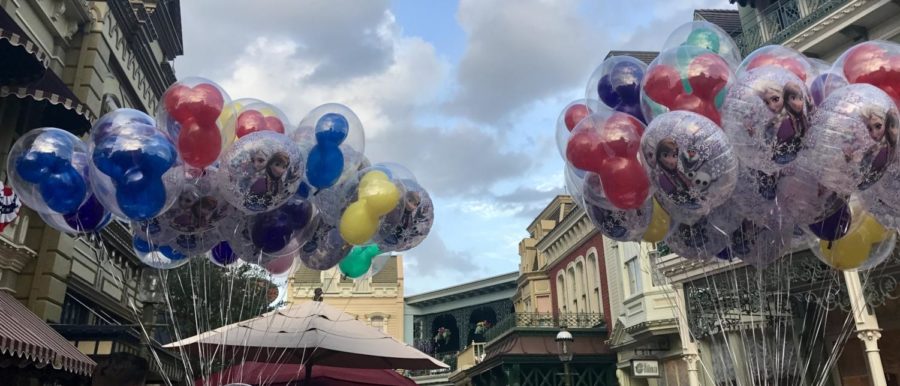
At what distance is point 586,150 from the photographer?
566cm

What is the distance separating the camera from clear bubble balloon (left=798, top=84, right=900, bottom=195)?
4.79 m

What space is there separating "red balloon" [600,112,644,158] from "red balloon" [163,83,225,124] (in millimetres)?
3660

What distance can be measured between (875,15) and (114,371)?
11576mm

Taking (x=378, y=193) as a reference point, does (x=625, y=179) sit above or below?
below

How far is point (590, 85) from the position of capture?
6.71 metres

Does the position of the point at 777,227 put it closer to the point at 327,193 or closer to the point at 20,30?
the point at 327,193

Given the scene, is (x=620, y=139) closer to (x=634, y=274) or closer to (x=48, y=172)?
(x=48, y=172)

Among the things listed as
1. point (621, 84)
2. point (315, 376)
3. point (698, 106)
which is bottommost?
point (315, 376)

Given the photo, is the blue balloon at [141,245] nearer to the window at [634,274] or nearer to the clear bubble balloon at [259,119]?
the clear bubble balloon at [259,119]

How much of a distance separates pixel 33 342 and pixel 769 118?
8.23m

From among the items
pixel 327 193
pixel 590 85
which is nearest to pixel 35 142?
pixel 327 193

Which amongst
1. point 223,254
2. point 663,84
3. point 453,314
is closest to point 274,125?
point 223,254

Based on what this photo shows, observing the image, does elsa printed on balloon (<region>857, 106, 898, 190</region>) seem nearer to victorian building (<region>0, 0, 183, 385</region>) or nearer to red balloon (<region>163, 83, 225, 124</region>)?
red balloon (<region>163, 83, 225, 124</region>)

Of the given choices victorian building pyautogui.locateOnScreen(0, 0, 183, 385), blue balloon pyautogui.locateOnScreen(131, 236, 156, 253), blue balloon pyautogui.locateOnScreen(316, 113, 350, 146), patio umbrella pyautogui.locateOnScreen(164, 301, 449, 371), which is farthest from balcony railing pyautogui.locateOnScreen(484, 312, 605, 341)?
blue balloon pyautogui.locateOnScreen(316, 113, 350, 146)
